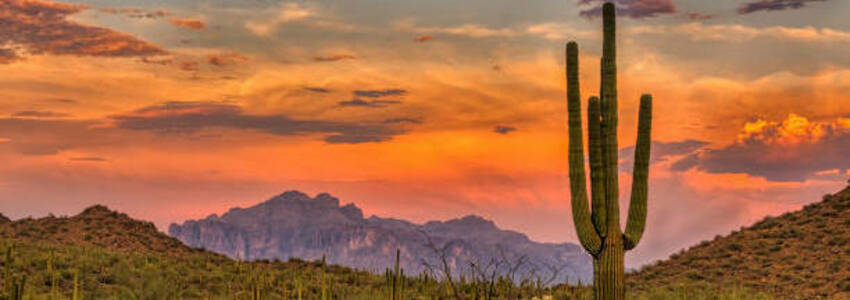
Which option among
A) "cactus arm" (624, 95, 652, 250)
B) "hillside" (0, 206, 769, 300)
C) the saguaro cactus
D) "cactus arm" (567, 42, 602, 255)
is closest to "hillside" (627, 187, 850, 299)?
"hillside" (0, 206, 769, 300)

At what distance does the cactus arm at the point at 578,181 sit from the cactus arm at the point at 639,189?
2.51 feet

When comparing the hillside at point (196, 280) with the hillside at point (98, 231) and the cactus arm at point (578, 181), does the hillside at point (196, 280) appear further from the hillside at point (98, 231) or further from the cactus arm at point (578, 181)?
the cactus arm at point (578, 181)

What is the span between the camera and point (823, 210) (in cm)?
5359

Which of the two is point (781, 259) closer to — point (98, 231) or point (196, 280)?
point (196, 280)

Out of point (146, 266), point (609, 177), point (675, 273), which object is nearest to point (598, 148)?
point (609, 177)

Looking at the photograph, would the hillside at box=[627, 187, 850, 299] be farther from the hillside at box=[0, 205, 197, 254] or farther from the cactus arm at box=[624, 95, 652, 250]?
the hillside at box=[0, 205, 197, 254]

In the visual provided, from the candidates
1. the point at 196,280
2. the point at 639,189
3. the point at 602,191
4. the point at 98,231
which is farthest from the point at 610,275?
the point at 98,231

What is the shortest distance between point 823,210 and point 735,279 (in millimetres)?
15747

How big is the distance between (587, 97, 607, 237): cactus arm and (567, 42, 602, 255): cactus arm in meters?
0.18

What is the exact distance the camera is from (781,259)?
44.6 meters

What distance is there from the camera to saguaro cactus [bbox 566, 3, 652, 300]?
52.5ft

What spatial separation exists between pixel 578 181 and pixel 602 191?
1.79 feet

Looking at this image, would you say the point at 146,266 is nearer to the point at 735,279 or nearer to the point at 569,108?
the point at 569,108

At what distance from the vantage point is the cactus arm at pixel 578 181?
52.2 feet
